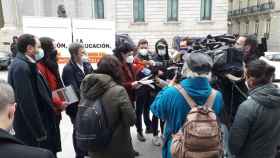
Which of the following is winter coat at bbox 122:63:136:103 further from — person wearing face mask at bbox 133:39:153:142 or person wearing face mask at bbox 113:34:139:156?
person wearing face mask at bbox 133:39:153:142

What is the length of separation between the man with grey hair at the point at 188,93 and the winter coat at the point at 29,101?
142 centimetres

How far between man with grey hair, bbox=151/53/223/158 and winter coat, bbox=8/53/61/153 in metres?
1.42

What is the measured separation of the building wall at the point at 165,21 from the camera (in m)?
25.1

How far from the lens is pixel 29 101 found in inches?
111

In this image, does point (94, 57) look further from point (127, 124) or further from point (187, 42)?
point (127, 124)

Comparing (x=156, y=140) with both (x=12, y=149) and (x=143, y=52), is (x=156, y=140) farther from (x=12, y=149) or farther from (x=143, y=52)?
(x=12, y=149)

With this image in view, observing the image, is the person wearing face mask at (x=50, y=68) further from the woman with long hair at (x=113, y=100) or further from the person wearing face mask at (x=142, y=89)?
the person wearing face mask at (x=142, y=89)

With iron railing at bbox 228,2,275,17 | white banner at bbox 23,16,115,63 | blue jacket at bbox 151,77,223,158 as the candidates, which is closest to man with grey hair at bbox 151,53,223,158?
Answer: blue jacket at bbox 151,77,223,158

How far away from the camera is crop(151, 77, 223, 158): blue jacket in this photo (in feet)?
7.24

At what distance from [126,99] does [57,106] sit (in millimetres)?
1356

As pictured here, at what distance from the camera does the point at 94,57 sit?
7254 mm

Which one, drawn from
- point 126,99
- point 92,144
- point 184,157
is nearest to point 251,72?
point 184,157

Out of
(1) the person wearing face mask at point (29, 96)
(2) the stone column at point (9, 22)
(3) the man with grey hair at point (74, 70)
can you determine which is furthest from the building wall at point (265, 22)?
(1) the person wearing face mask at point (29, 96)

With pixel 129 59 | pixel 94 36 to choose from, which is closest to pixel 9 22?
pixel 94 36
